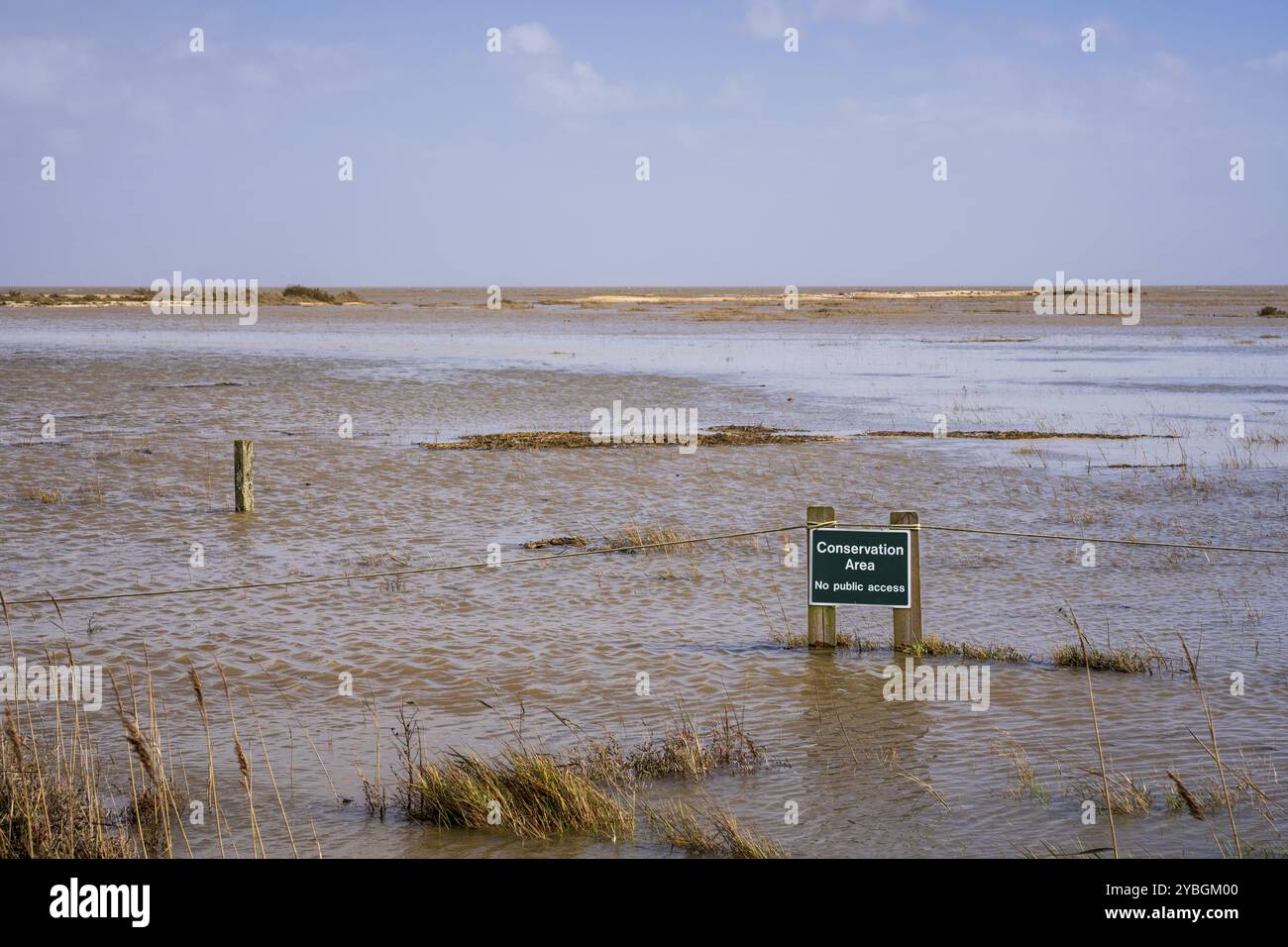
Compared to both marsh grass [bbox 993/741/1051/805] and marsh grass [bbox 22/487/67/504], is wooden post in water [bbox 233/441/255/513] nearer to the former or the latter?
marsh grass [bbox 22/487/67/504]

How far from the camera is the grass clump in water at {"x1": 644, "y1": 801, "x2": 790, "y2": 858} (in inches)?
240

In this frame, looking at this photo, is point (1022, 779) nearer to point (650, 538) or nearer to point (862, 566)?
point (862, 566)

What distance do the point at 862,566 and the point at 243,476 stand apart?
9048 millimetres

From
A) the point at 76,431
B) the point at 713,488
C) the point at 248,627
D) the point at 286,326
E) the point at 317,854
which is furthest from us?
the point at 286,326

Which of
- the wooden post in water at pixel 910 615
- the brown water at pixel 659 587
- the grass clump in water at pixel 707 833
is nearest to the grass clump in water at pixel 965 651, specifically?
the wooden post in water at pixel 910 615

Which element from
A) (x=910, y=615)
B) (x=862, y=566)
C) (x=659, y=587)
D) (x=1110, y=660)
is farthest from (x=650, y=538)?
(x=1110, y=660)

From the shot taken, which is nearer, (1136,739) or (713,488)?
(1136,739)

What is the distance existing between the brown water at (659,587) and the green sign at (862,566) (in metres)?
0.62

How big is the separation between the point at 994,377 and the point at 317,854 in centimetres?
3287

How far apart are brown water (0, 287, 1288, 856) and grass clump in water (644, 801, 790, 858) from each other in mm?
162

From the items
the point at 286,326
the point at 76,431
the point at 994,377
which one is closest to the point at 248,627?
the point at 76,431

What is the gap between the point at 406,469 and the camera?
19219 millimetres
